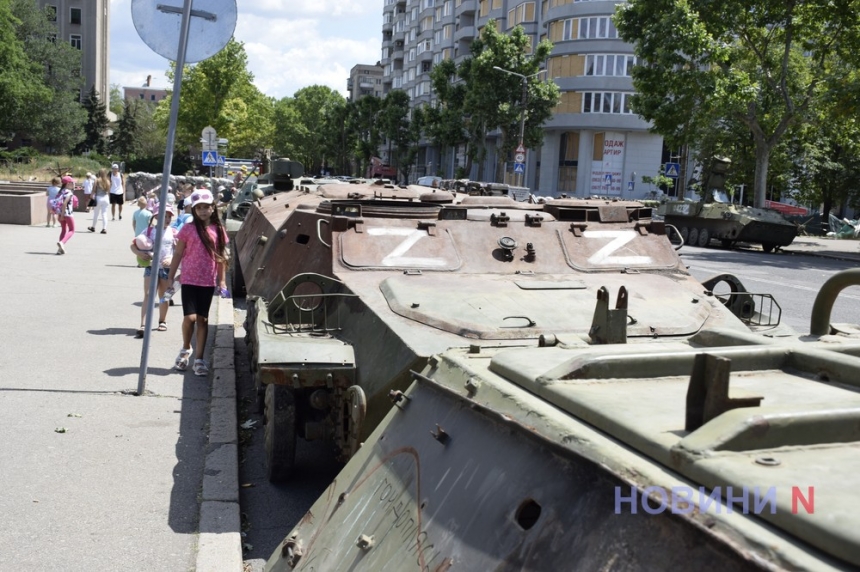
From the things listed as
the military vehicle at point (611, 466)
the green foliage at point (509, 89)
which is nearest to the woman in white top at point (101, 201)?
the military vehicle at point (611, 466)

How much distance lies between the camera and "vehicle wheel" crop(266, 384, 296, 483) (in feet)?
18.6

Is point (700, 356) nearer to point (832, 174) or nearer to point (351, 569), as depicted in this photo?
point (351, 569)

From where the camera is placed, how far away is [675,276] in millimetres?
6918

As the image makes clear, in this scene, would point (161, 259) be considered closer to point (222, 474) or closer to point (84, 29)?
point (222, 474)

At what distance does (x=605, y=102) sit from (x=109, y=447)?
176ft

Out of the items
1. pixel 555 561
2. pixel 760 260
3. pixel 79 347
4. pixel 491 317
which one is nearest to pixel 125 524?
pixel 491 317

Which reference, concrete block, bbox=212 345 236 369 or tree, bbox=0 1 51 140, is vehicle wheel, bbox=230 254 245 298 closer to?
concrete block, bbox=212 345 236 369

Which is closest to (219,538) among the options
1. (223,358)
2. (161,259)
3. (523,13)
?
(223,358)

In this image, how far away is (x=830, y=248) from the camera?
32594 millimetres

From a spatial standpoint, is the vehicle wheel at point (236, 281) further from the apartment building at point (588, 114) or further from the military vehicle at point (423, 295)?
the apartment building at point (588, 114)

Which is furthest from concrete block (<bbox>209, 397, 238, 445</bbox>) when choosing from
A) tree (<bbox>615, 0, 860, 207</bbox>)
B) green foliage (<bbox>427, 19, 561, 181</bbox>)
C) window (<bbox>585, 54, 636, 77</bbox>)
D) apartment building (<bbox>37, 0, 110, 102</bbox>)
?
apartment building (<bbox>37, 0, 110, 102</bbox>)

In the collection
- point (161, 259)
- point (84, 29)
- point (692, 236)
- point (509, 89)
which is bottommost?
point (692, 236)

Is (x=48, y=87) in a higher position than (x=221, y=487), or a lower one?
higher

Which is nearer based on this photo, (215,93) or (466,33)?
(215,93)
